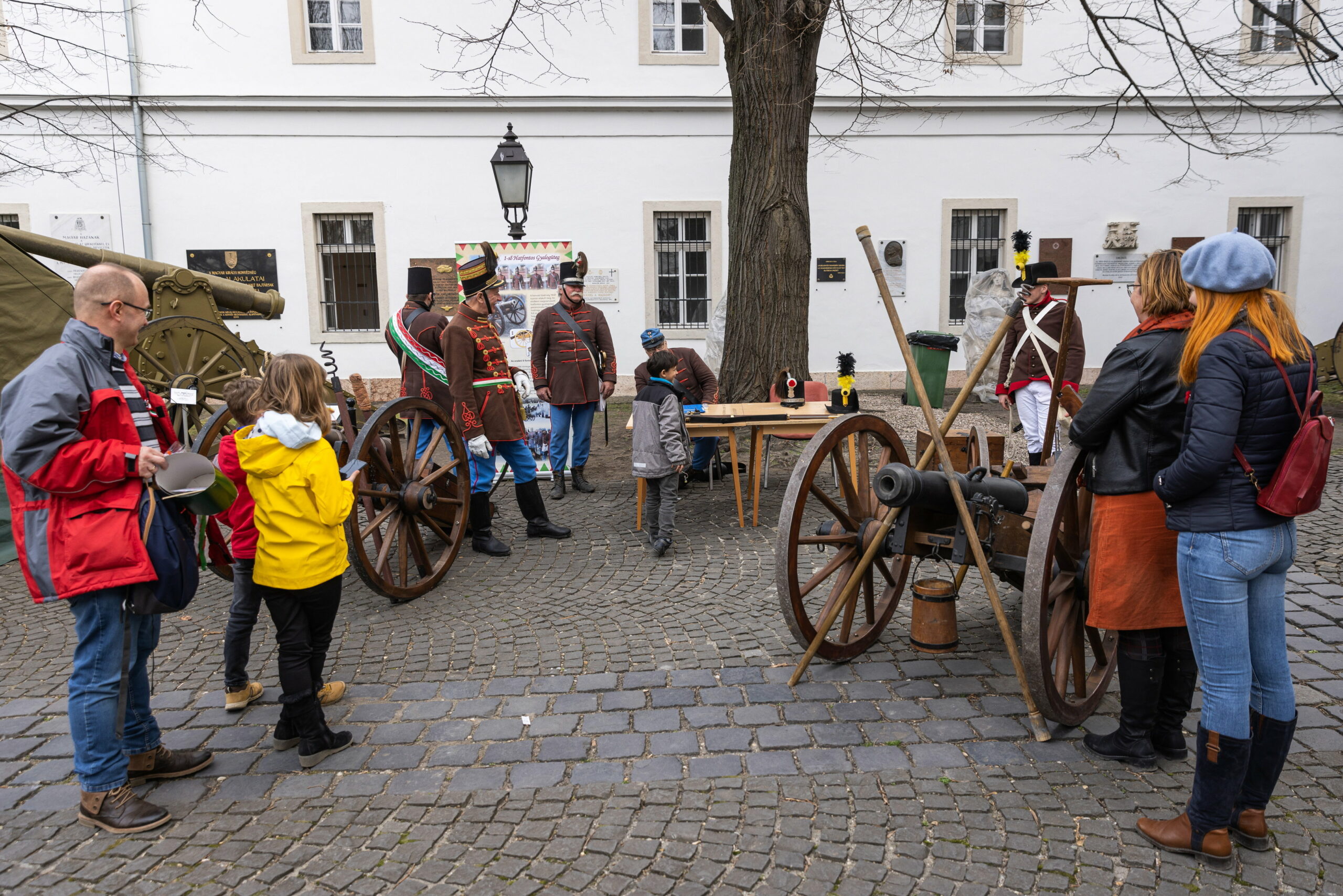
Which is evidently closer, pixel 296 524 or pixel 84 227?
pixel 296 524

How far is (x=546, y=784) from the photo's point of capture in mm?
3119

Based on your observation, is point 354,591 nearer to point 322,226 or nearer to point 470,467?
point 470,467

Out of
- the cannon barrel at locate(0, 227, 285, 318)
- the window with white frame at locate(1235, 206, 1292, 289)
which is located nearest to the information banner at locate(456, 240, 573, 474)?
the cannon barrel at locate(0, 227, 285, 318)

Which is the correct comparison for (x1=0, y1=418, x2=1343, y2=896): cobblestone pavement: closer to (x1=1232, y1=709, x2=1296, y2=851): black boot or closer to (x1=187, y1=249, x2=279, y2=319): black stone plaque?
(x1=1232, y1=709, x2=1296, y2=851): black boot

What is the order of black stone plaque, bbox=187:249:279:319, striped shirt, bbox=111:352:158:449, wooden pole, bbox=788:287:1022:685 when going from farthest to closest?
black stone plaque, bbox=187:249:279:319 < wooden pole, bbox=788:287:1022:685 < striped shirt, bbox=111:352:158:449

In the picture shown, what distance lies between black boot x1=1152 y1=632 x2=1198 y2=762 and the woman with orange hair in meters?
0.46

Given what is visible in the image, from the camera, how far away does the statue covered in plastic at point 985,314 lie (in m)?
13.7

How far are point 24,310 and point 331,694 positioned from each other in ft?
16.0

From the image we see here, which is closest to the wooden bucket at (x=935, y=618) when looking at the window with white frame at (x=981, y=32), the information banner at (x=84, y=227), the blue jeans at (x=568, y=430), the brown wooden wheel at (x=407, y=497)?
the brown wooden wheel at (x=407, y=497)

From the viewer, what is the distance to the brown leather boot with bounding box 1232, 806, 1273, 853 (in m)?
2.65

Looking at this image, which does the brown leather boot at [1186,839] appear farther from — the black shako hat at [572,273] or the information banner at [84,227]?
the information banner at [84,227]

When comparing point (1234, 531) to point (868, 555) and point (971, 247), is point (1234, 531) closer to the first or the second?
point (868, 555)

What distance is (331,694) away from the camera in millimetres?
3758

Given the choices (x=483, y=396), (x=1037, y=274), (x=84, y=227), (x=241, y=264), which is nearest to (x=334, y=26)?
(x=241, y=264)
